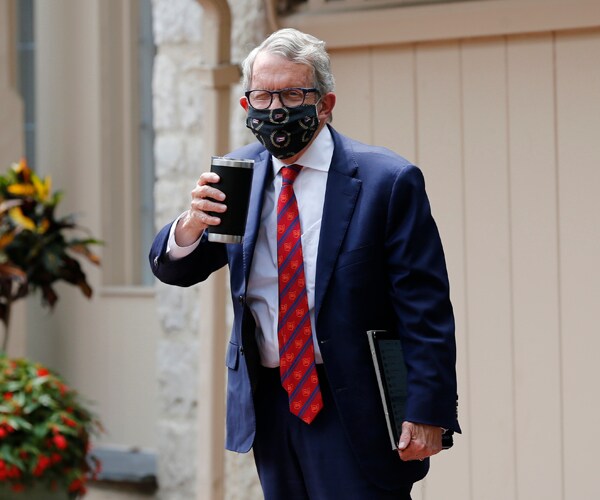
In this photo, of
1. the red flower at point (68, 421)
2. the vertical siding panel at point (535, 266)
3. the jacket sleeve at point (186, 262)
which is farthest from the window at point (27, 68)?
the jacket sleeve at point (186, 262)

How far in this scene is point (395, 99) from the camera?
4598 mm

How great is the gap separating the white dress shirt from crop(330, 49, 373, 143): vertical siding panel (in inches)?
70.3

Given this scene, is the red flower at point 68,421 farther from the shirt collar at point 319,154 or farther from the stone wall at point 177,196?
the shirt collar at point 319,154

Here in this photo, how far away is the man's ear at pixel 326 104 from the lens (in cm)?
278

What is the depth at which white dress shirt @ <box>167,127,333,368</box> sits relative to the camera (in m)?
2.80

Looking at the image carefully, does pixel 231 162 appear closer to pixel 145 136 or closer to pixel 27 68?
pixel 145 136

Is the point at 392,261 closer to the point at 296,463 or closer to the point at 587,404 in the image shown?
the point at 296,463

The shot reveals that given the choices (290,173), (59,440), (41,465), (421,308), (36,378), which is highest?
(290,173)

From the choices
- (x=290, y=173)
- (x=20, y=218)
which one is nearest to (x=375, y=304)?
(x=290, y=173)

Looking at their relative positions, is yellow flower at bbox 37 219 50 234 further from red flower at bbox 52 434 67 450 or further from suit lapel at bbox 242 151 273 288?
suit lapel at bbox 242 151 273 288

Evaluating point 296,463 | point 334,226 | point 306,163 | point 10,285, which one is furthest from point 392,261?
point 10,285

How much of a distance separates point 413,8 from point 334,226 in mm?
1956

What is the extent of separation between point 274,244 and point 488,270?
1765 mm

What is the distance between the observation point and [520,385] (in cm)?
436
